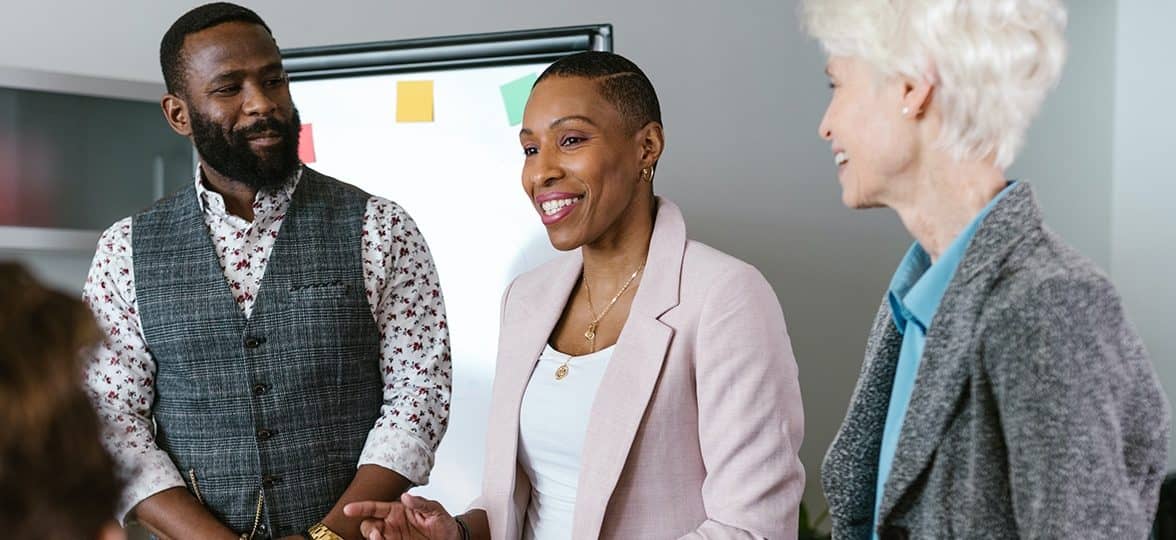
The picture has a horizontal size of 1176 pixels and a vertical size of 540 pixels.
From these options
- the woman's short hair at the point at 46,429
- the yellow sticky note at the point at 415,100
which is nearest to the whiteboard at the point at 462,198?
the yellow sticky note at the point at 415,100

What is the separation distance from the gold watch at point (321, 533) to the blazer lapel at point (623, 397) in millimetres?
398

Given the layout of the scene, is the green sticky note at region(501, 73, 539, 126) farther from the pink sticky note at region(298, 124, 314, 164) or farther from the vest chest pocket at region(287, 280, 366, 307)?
the vest chest pocket at region(287, 280, 366, 307)

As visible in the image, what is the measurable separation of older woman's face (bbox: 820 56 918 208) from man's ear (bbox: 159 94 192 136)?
47.8 inches

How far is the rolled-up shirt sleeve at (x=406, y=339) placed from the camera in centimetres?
204

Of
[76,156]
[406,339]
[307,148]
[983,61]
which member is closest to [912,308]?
[983,61]

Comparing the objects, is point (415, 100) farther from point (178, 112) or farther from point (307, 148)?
point (178, 112)

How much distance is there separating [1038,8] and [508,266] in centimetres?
194

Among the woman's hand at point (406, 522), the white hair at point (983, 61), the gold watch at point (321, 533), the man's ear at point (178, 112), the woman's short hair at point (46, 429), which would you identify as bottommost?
the gold watch at point (321, 533)

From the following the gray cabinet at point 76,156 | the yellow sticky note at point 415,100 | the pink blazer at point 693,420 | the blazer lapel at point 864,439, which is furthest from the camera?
the yellow sticky note at point 415,100

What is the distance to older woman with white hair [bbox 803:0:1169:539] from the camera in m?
1.05

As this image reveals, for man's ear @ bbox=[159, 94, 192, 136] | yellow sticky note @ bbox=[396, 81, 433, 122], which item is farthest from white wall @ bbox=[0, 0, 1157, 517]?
man's ear @ bbox=[159, 94, 192, 136]

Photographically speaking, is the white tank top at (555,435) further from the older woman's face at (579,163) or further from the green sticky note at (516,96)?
the green sticky note at (516,96)

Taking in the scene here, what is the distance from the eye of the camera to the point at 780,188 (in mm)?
3941

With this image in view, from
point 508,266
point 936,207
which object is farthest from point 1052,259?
point 508,266
